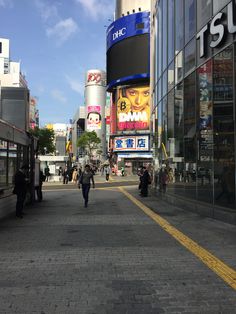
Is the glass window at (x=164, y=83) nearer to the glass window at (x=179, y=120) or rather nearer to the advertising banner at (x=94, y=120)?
the glass window at (x=179, y=120)

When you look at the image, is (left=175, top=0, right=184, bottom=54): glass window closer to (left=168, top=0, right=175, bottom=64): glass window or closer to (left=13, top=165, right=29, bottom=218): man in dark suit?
(left=168, top=0, right=175, bottom=64): glass window

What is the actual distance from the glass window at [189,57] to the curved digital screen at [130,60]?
5938 centimetres

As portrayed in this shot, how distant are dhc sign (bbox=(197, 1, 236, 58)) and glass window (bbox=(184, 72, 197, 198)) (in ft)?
5.42

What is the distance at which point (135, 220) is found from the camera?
13250 mm

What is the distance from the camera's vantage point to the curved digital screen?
3002 inches

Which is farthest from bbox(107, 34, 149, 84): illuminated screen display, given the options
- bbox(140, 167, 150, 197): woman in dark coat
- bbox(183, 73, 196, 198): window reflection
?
bbox(183, 73, 196, 198): window reflection

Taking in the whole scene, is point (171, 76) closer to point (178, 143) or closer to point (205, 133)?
point (178, 143)

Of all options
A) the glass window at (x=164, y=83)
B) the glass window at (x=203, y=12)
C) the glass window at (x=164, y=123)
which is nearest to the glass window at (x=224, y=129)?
the glass window at (x=203, y=12)

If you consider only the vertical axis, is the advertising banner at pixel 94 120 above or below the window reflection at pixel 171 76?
above

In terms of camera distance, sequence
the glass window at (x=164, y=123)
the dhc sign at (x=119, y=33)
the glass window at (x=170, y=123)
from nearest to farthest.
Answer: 1. the glass window at (x=170, y=123)
2. the glass window at (x=164, y=123)
3. the dhc sign at (x=119, y=33)

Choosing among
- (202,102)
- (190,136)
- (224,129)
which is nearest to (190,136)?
(190,136)

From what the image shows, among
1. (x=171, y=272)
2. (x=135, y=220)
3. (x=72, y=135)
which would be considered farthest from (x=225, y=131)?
(x=72, y=135)

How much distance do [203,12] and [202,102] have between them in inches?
104

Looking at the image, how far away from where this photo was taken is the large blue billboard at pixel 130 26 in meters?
76.2
